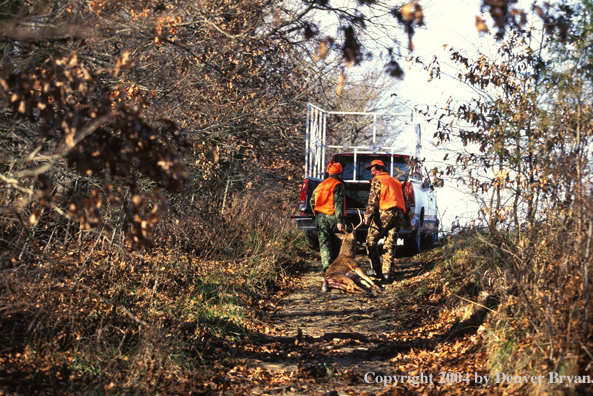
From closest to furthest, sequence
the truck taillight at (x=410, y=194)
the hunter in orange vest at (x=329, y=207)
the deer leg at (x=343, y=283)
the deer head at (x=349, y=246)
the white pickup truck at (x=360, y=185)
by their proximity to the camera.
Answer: the deer leg at (x=343, y=283)
the deer head at (x=349, y=246)
the hunter in orange vest at (x=329, y=207)
the truck taillight at (x=410, y=194)
the white pickup truck at (x=360, y=185)

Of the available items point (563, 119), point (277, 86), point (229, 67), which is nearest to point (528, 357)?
point (563, 119)

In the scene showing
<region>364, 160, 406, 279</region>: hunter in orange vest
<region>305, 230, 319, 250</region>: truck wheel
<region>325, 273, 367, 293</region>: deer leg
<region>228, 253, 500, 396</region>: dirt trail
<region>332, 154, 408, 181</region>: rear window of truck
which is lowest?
<region>228, 253, 500, 396</region>: dirt trail

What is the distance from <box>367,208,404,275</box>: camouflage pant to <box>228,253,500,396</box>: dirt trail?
729 mm

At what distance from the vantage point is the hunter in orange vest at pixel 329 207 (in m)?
Answer: 9.77

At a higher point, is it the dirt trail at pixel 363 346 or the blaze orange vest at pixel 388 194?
the blaze orange vest at pixel 388 194

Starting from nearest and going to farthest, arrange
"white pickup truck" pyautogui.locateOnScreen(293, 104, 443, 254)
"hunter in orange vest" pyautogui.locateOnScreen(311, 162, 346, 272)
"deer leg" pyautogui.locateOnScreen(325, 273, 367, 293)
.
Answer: "deer leg" pyautogui.locateOnScreen(325, 273, 367, 293)
"hunter in orange vest" pyautogui.locateOnScreen(311, 162, 346, 272)
"white pickup truck" pyautogui.locateOnScreen(293, 104, 443, 254)

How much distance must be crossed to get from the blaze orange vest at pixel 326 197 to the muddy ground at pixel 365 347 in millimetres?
1503

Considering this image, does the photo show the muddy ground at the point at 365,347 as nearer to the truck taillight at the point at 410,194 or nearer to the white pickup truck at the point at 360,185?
the truck taillight at the point at 410,194

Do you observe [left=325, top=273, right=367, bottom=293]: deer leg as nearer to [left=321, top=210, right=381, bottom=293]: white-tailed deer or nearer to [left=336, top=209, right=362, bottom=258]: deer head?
[left=321, top=210, right=381, bottom=293]: white-tailed deer

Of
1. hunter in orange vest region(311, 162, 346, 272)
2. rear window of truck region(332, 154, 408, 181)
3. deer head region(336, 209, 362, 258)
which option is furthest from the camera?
rear window of truck region(332, 154, 408, 181)

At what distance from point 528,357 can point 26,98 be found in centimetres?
410

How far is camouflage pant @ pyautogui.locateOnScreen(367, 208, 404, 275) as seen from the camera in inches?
382

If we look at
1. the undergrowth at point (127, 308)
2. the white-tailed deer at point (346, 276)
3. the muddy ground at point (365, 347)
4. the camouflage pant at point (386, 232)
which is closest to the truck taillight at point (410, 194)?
the camouflage pant at point (386, 232)

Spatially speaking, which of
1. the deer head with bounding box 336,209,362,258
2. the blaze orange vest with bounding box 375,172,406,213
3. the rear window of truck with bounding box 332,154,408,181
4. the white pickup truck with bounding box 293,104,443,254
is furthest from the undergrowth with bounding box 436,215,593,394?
the rear window of truck with bounding box 332,154,408,181
